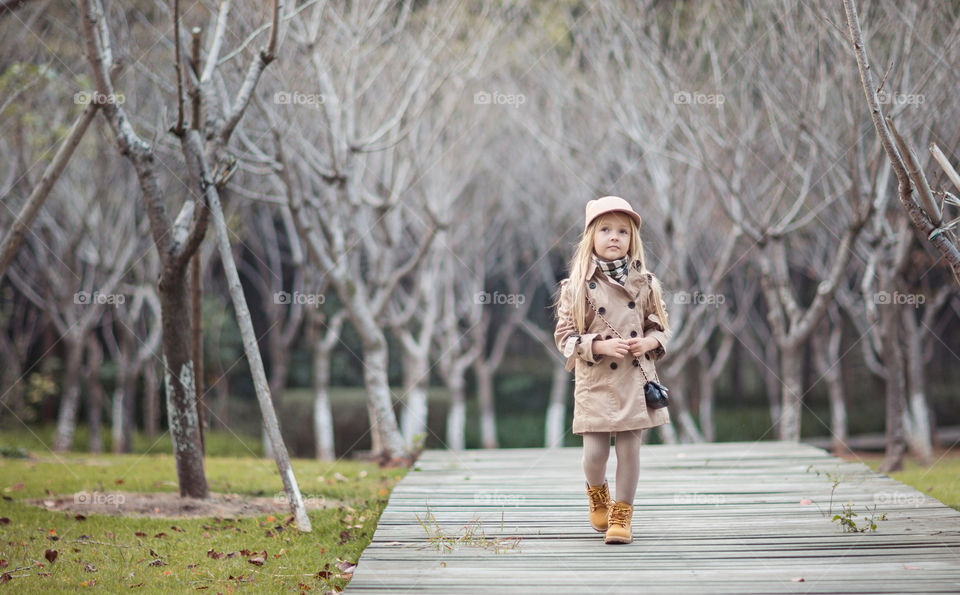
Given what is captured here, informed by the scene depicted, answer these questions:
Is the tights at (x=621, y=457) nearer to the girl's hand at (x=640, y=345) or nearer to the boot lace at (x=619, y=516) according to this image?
the boot lace at (x=619, y=516)

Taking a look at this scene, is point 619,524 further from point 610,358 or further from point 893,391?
point 893,391

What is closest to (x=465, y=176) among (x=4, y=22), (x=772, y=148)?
(x=772, y=148)

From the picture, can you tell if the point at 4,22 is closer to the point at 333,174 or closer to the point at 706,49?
the point at 333,174

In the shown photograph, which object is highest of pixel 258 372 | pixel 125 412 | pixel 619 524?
pixel 258 372

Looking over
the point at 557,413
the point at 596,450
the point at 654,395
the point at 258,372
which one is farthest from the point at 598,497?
the point at 557,413

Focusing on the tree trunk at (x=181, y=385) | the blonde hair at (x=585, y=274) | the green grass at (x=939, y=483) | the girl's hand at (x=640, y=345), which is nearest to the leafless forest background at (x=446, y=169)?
the tree trunk at (x=181, y=385)

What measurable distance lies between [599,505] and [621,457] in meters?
0.35

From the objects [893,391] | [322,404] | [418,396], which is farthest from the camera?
[322,404]

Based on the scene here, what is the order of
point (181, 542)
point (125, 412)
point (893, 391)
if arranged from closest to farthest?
point (181, 542) < point (893, 391) < point (125, 412)

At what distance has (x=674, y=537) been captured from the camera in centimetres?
438

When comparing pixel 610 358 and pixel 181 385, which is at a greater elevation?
pixel 610 358

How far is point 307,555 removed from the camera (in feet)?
15.0

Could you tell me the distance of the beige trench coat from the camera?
418 centimetres

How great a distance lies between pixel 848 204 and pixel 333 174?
20.2 ft
